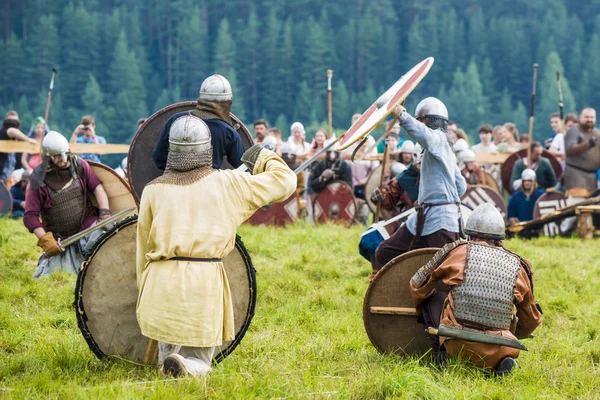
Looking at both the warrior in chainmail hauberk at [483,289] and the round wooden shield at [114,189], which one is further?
the round wooden shield at [114,189]

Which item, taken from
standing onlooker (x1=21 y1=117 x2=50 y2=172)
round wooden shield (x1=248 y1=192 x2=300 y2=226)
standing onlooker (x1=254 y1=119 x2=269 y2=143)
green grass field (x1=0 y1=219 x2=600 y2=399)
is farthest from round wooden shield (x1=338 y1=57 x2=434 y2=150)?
standing onlooker (x1=21 y1=117 x2=50 y2=172)

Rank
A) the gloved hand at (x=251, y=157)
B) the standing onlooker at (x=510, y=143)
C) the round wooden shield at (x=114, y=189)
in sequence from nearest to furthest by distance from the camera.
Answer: the gloved hand at (x=251, y=157) < the round wooden shield at (x=114, y=189) < the standing onlooker at (x=510, y=143)

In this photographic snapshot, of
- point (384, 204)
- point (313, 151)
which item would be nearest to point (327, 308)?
point (384, 204)

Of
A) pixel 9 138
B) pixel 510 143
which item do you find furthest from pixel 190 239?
pixel 510 143

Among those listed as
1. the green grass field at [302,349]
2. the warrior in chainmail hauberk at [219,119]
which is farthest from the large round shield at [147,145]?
the green grass field at [302,349]

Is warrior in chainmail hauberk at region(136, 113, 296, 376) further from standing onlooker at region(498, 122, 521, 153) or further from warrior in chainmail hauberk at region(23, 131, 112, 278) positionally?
standing onlooker at region(498, 122, 521, 153)

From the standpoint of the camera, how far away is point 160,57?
4647 centimetres

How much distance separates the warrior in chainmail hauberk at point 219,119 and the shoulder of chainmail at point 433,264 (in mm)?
1349

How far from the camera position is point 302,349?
613cm

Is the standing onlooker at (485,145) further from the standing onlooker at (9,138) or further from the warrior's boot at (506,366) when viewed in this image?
the warrior's boot at (506,366)

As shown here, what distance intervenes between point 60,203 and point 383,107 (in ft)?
10.7

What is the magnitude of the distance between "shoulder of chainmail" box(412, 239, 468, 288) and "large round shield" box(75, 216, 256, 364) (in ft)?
2.89

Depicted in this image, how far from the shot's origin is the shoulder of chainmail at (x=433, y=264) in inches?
215

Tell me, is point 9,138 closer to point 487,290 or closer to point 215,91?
point 215,91
